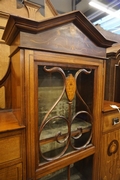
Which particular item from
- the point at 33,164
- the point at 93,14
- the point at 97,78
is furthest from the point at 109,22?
the point at 33,164

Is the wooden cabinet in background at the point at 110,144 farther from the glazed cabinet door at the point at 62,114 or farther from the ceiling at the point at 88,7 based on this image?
the ceiling at the point at 88,7

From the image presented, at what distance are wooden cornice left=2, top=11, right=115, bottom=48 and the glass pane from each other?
22 cm

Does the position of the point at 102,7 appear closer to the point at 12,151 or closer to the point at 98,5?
the point at 98,5

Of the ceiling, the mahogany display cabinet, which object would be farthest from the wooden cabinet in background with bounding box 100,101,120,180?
the ceiling

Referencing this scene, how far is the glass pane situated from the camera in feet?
2.53

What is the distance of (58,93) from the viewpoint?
0.81m

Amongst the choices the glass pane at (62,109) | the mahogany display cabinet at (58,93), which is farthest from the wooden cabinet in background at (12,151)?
the glass pane at (62,109)

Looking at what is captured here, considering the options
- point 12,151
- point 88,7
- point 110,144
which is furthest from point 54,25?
point 88,7

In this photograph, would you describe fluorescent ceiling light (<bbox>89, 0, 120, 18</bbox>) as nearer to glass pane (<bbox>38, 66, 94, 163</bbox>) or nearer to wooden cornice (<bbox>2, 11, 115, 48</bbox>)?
wooden cornice (<bbox>2, 11, 115, 48</bbox>)

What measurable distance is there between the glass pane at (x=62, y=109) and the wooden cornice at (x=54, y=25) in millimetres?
216

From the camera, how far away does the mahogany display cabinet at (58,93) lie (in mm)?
638

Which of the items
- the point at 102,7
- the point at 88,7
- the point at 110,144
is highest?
the point at 88,7

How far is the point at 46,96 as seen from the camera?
0.87m

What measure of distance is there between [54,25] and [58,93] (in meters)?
0.40
